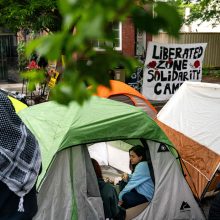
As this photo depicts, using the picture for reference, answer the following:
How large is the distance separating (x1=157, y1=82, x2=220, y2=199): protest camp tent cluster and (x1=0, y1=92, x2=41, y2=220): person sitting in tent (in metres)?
2.87

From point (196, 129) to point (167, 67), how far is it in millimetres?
3068

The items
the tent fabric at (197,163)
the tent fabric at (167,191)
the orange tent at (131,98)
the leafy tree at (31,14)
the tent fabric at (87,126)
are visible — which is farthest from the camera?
the leafy tree at (31,14)

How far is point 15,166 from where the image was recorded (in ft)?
7.82

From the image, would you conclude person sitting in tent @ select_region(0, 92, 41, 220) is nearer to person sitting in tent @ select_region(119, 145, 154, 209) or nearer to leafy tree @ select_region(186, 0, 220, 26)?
person sitting in tent @ select_region(119, 145, 154, 209)

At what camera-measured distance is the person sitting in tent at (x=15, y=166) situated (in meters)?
2.31

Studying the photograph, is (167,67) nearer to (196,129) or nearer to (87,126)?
(196,129)

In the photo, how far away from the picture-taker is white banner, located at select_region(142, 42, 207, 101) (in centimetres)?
816

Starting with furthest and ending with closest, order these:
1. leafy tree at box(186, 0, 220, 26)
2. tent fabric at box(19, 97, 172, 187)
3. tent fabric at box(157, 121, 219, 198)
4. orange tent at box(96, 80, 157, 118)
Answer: leafy tree at box(186, 0, 220, 26) < orange tent at box(96, 80, 157, 118) < tent fabric at box(157, 121, 219, 198) < tent fabric at box(19, 97, 172, 187)

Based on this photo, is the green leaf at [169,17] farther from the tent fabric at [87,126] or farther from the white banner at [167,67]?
the white banner at [167,67]

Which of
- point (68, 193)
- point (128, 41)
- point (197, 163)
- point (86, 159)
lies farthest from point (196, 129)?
point (128, 41)

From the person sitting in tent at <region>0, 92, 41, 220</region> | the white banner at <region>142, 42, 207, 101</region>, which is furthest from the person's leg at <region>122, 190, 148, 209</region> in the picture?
the white banner at <region>142, 42, 207, 101</region>

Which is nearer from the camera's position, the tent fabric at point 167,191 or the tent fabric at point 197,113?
the tent fabric at point 167,191

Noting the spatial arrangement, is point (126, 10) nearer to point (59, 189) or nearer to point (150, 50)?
point (59, 189)

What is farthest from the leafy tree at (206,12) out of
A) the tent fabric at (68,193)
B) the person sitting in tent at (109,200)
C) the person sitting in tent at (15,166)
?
the person sitting in tent at (15,166)
